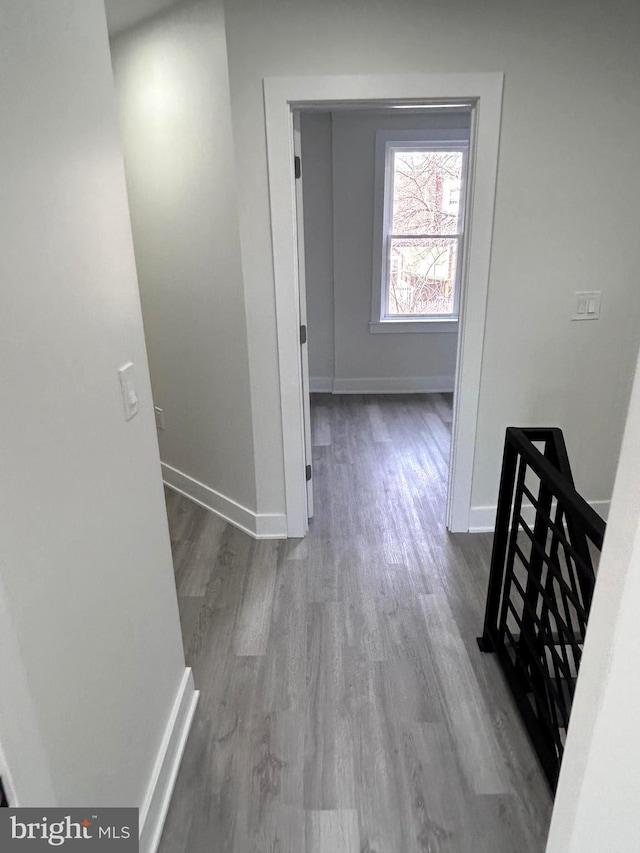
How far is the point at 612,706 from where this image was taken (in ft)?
2.50

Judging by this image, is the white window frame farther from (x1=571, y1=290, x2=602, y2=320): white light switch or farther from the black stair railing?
the black stair railing

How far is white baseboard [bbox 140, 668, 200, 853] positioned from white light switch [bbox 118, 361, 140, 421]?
3.13ft

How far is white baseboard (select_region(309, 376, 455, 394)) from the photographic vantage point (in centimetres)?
509

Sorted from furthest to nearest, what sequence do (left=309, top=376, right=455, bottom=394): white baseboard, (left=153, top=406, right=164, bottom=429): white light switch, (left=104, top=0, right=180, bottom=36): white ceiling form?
(left=309, top=376, right=455, bottom=394): white baseboard, (left=153, top=406, right=164, bottom=429): white light switch, (left=104, top=0, right=180, bottom=36): white ceiling

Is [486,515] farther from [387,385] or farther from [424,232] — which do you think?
[424,232]

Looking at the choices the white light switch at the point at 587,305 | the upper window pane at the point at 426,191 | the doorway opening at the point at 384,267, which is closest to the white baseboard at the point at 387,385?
the doorway opening at the point at 384,267

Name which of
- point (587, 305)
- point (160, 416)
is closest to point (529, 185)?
point (587, 305)

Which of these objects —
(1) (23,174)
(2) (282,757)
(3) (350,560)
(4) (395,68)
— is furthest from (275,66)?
(2) (282,757)

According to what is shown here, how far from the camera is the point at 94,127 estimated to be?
3.63 feet

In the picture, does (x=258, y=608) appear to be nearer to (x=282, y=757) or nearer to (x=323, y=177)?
(x=282, y=757)

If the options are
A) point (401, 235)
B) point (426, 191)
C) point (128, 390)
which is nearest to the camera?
point (128, 390)

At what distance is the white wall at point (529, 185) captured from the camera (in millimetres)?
2027

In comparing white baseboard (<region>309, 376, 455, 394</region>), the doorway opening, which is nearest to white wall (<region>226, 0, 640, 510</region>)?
the doorway opening

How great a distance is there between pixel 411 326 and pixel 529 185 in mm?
2658
